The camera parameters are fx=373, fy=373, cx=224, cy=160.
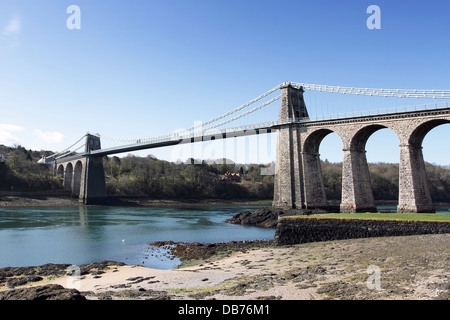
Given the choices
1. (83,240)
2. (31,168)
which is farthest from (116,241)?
(31,168)

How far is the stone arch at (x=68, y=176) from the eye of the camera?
232 ft

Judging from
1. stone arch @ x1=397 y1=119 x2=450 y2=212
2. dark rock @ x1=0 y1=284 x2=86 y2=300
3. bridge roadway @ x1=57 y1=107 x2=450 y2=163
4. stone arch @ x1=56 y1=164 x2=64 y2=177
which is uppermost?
bridge roadway @ x1=57 y1=107 x2=450 y2=163

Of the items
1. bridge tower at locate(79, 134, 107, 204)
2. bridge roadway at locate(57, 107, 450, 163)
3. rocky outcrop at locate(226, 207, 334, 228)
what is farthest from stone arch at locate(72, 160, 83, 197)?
rocky outcrop at locate(226, 207, 334, 228)

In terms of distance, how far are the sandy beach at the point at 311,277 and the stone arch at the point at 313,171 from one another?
2035 cm

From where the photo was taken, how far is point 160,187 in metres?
72.2

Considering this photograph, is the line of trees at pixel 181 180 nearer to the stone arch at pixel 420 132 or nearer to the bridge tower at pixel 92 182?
the bridge tower at pixel 92 182

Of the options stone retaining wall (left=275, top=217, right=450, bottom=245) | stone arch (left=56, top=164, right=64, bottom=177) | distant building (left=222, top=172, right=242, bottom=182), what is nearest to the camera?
stone retaining wall (left=275, top=217, right=450, bottom=245)

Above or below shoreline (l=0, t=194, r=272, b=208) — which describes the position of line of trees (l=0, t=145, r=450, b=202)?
above

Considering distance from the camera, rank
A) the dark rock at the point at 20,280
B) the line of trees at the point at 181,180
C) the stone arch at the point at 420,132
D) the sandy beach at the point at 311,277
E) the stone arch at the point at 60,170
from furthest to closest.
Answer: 1. the stone arch at the point at 60,170
2. the line of trees at the point at 181,180
3. the stone arch at the point at 420,132
4. the dark rock at the point at 20,280
5. the sandy beach at the point at 311,277

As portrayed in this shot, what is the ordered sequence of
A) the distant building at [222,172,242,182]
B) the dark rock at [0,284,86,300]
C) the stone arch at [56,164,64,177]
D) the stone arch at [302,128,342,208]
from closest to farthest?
the dark rock at [0,284,86,300] < the stone arch at [302,128,342,208] < the stone arch at [56,164,64,177] < the distant building at [222,172,242,182]

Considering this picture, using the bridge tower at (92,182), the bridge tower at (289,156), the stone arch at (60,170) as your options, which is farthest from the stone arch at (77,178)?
the bridge tower at (289,156)

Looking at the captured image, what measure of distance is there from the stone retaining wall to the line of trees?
4977 centimetres

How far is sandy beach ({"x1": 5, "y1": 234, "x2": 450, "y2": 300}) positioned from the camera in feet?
23.6

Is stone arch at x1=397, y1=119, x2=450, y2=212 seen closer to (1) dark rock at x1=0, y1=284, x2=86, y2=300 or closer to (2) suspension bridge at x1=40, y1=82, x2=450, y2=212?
(2) suspension bridge at x1=40, y1=82, x2=450, y2=212
